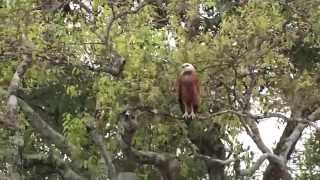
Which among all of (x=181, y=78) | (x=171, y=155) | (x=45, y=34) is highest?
(x=45, y=34)

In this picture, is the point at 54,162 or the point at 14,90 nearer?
the point at 14,90

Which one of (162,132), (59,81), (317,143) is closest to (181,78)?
(162,132)

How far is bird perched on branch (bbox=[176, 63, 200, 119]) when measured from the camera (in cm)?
730

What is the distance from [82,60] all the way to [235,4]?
7.93 feet

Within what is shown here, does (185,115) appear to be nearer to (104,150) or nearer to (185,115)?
(185,115)

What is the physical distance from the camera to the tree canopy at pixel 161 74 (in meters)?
7.46

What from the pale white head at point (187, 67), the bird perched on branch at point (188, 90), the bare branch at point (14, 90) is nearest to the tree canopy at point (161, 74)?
the bare branch at point (14, 90)

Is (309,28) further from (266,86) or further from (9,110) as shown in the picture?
(9,110)

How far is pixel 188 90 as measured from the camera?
7.39 metres

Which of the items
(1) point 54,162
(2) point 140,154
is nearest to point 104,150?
(2) point 140,154

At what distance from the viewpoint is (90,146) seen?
10.1m

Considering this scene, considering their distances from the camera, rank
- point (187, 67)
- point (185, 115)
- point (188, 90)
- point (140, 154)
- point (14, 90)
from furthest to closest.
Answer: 1. point (140, 154)
2. point (185, 115)
3. point (188, 90)
4. point (187, 67)
5. point (14, 90)

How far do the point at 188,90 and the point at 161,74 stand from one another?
0.43 meters

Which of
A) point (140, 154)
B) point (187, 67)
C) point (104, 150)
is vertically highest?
point (187, 67)
